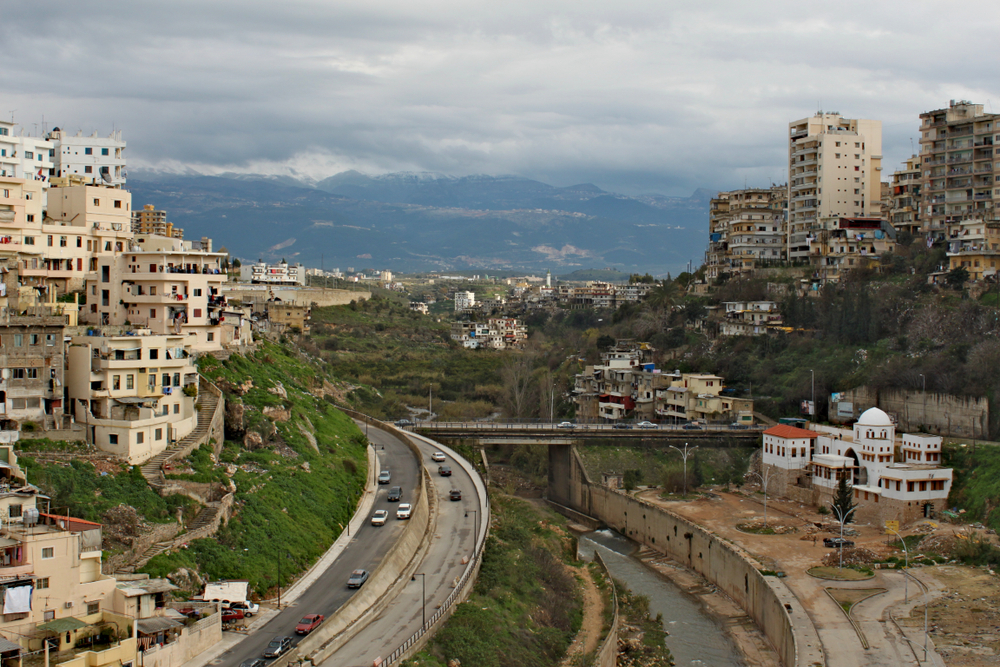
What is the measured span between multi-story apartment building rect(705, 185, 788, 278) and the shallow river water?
1774 inches

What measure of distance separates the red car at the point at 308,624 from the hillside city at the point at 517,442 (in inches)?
12.4

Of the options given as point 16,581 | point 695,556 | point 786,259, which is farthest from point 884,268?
point 16,581

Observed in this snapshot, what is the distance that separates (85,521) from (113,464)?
5.06m

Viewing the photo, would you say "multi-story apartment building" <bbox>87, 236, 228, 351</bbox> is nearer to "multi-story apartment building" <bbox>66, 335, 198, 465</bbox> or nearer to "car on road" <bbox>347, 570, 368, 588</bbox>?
"multi-story apartment building" <bbox>66, 335, 198, 465</bbox>

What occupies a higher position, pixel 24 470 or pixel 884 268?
pixel 884 268

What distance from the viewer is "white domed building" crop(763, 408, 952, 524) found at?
2255 inches

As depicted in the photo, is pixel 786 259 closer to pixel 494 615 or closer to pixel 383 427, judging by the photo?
pixel 383 427

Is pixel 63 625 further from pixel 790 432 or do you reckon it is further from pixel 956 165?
pixel 956 165

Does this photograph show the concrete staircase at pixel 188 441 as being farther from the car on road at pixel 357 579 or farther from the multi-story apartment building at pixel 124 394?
the car on road at pixel 357 579

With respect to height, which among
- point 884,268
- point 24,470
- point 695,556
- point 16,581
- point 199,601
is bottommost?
point 695,556

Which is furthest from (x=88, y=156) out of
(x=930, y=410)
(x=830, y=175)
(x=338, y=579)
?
(x=830, y=175)

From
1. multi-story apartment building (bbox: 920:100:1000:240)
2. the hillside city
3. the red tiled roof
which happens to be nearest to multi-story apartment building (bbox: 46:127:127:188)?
the hillside city

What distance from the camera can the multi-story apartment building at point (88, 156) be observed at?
222 feet

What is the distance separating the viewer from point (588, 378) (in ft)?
298
